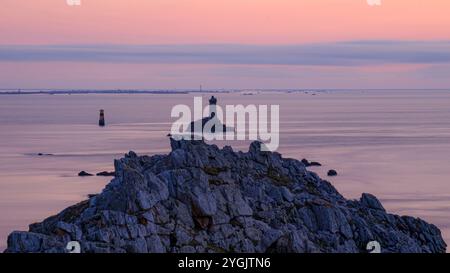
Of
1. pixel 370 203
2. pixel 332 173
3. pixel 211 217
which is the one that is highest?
pixel 332 173

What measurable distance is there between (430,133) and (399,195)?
71800mm

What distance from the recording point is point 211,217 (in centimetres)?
2911

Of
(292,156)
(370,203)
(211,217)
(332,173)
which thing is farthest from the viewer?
(292,156)

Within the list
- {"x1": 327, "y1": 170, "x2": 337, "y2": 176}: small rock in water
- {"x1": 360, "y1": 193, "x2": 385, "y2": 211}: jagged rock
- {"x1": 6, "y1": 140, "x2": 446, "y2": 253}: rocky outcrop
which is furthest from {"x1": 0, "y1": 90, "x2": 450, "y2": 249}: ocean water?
{"x1": 6, "y1": 140, "x2": 446, "y2": 253}: rocky outcrop

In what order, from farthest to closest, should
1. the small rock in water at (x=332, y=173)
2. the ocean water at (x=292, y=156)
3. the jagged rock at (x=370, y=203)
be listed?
1. the small rock in water at (x=332, y=173)
2. the ocean water at (x=292, y=156)
3. the jagged rock at (x=370, y=203)

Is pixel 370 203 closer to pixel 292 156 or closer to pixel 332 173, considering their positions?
pixel 332 173

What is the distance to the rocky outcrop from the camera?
87.0ft

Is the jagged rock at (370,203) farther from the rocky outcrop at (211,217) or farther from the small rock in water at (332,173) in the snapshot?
the small rock in water at (332,173)

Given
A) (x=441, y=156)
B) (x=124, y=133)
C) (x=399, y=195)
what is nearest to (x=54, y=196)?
(x=399, y=195)

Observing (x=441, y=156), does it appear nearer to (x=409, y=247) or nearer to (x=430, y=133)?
(x=430, y=133)

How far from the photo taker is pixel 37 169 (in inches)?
3054

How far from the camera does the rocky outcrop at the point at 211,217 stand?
87.0 ft

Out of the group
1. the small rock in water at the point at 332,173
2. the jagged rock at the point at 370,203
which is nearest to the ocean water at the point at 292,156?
the small rock in water at the point at 332,173

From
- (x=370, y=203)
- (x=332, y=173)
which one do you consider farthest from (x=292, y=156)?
(x=370, y=203)
